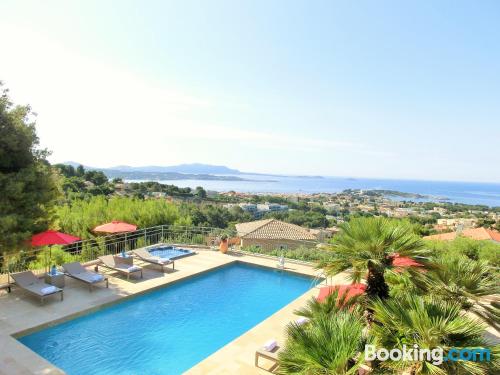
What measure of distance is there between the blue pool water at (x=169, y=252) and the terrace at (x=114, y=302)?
0.42 meters

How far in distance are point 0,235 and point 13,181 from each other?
1463mm

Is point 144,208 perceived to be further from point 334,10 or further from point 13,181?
point 334,10

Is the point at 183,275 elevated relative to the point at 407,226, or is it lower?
lower

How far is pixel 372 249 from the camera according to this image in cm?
459

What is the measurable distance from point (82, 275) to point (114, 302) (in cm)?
174

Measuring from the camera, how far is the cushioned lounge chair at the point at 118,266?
34.8ft

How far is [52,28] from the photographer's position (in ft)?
35.6

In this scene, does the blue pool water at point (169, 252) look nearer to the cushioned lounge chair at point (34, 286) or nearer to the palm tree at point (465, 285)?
the cushioned lounge chair at point (34, 286)

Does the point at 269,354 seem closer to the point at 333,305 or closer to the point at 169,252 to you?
the point at 333,305

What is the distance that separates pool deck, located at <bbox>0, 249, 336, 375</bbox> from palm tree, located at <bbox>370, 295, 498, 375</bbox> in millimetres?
3312

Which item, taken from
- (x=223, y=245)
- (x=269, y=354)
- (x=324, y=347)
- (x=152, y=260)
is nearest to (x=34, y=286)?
(x=152, y=260)

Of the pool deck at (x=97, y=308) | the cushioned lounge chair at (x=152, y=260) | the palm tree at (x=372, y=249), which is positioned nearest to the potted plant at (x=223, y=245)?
the pool deck at (x=97, y=308)

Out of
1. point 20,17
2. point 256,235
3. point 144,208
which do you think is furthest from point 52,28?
point 256,235

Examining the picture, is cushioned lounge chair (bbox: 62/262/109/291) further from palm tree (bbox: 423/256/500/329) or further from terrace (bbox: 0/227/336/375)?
palm tree (bbox: 423/256/500/329)
